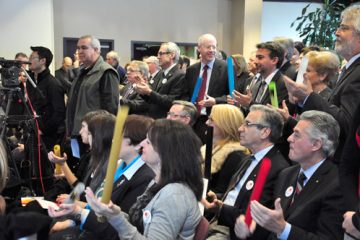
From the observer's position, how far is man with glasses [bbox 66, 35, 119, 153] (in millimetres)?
3709

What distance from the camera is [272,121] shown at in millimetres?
2363

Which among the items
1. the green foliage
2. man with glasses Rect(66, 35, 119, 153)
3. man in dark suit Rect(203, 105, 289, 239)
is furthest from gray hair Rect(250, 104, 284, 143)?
the green foliage

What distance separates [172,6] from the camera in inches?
392

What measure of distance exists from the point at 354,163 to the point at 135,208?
912 millimetres

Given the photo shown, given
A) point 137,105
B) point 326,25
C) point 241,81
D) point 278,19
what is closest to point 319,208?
point 137,105

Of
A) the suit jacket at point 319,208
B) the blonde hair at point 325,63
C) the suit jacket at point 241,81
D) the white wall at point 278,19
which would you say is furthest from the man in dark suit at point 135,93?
the white wall at point 278,19

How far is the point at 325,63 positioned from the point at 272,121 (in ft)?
1.74

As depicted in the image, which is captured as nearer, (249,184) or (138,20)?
(249,184)

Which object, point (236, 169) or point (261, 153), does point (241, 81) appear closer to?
point (236, 169)

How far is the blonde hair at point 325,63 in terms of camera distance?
2.57 m

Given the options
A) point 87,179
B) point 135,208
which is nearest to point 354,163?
point 135,208

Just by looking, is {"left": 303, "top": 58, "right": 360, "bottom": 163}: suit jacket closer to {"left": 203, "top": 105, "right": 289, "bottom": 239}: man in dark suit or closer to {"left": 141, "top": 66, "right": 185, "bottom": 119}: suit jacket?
{"left": 203, "top": 105, "right": 289, "bottom": 239}: man in dark suit

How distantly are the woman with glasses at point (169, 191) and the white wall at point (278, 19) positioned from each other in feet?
28.9

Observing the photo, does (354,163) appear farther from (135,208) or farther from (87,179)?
(87,179)
